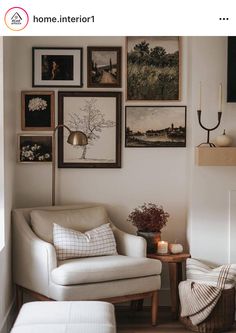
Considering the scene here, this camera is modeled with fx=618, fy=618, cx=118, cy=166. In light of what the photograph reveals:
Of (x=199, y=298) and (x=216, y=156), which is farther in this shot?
(x=216, y=156)

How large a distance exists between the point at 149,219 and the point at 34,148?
3.70 ft

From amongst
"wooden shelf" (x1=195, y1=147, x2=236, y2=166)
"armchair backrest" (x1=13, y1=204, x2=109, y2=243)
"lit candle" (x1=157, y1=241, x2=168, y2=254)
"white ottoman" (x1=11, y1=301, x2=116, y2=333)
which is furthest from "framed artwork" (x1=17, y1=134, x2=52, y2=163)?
"white ottoman" (x1=11, y1=301, x2=116, y2=333)

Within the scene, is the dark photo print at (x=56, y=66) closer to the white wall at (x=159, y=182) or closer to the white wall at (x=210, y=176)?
the white wall at (x=159, y=182)

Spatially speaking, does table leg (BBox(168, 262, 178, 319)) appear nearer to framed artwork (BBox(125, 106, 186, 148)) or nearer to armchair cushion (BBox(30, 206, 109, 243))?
armchair cushion (BBox(30, 206, 109, 243))

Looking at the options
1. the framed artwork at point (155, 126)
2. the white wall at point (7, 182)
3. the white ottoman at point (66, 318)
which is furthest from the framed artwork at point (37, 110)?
the white ottoman at point (66, 318)

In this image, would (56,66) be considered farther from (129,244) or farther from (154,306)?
(154,306)

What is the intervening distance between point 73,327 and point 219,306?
1647 mm

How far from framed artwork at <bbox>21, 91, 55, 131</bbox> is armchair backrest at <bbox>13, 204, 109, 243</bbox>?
690 mm

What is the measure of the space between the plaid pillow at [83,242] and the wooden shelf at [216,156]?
924 mm

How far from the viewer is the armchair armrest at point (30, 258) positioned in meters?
4.35

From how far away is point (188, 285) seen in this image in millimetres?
4527

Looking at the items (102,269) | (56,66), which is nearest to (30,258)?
(102,269)

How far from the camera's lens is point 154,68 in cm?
514
